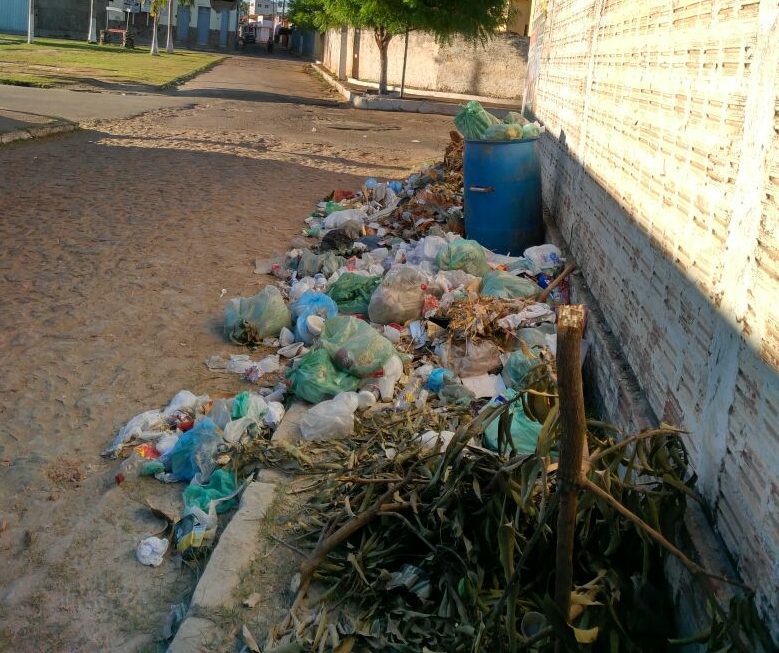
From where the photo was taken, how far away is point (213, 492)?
3328 millimetres

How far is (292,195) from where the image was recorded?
9539mm

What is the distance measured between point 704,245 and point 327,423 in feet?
5.80

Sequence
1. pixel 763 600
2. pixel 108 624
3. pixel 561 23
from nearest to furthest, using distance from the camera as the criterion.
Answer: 1. pixel 763 600
2. pixel 108 624
3. pixel 561 23

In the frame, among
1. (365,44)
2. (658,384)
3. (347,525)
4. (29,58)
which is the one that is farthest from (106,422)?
(365,44)

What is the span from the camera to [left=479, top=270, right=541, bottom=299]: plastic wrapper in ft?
17.5

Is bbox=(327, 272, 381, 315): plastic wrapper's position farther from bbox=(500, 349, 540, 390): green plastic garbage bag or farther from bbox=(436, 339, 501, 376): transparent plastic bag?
bbox=(500, 349, 540, 390): green plastic garbage bag

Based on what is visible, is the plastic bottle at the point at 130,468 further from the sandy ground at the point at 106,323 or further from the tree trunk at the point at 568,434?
the tree trunk at the point at 568,434

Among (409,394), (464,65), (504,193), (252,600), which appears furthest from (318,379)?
(464,65)

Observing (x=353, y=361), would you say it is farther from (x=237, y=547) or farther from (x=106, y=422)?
(x=237, y=547)

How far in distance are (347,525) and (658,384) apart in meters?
1.24

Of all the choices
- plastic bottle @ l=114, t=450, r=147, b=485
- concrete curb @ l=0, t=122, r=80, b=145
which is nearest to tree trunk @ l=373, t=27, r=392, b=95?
concrete curb @ l=0, t=122, r=80, b=145

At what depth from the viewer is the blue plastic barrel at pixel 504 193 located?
667 cm

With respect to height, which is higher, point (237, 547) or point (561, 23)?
point (561, 23)

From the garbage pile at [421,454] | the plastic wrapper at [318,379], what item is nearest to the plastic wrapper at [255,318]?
the garbage pile at [421,454]
